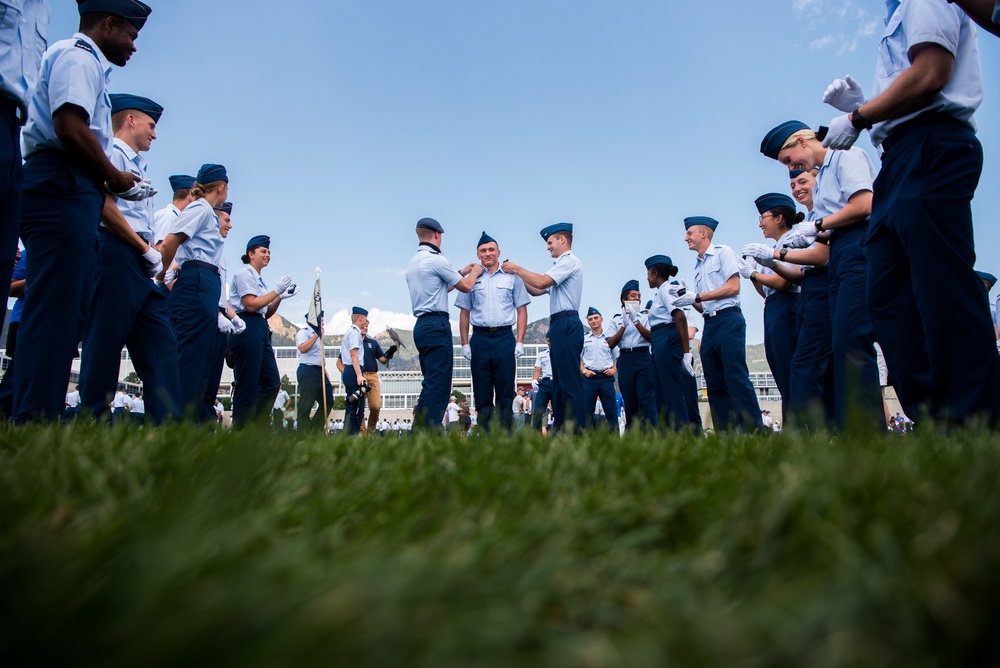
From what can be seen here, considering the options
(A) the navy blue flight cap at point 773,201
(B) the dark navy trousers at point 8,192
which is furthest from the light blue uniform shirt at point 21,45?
(A) the navy blue flight cap at point 773,201

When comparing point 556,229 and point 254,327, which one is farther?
point 556,229

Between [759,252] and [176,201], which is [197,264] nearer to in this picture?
[176,201]

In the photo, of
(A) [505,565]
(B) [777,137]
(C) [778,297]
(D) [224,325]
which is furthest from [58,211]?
(C) [778,297]

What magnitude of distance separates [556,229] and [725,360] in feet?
9.91

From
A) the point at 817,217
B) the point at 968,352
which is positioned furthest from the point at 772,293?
the point at 968,352

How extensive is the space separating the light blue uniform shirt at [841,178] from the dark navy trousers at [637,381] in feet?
20.1

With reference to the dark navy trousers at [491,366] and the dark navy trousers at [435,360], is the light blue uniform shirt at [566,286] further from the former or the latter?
the dark navy trousers at [435,360]

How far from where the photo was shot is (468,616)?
64 centimetres

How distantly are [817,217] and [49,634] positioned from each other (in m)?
5.41

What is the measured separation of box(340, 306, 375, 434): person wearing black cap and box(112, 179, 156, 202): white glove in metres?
7.98

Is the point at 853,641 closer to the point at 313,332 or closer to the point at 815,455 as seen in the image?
the point at 815,455

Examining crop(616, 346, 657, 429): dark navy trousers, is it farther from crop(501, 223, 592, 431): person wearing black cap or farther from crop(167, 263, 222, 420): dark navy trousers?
crop(167, 263, 222, 420): dark navy trousers

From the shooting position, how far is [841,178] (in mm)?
4641

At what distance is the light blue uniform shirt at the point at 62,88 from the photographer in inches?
141
